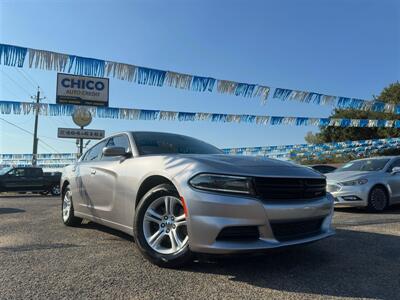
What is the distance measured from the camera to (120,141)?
546 centimetres

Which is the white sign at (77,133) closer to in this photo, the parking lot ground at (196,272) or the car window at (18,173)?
the car window at (18,173)

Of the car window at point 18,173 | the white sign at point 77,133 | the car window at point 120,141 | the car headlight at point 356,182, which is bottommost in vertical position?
the car window at point 18,173

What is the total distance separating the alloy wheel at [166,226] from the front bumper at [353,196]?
5.78 meters

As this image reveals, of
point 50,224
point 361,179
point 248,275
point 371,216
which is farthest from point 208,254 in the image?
point 361,179

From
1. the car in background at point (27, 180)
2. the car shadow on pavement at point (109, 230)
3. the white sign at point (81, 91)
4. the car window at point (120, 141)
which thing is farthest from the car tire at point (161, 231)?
the white sign at point (81, 91)

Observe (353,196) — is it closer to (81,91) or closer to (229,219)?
(229,219)

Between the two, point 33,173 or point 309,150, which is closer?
point 33,173

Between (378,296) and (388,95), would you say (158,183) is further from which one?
(388,95)

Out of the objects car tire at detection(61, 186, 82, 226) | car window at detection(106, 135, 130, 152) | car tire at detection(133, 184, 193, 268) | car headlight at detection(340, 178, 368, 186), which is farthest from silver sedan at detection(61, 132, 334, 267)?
car headlight at detection(340, 178, 368, 186)

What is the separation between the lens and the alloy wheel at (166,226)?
151 inches

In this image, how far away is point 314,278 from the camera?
360 centimetres

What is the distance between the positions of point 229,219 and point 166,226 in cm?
79

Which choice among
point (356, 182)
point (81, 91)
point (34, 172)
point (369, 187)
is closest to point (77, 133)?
point (81, 91)

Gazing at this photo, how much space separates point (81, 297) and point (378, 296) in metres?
2.27
